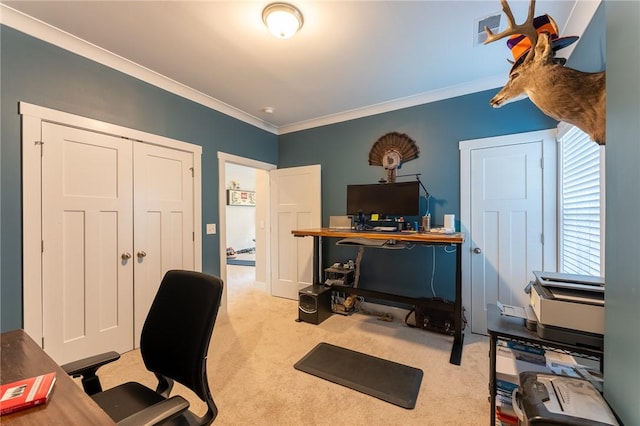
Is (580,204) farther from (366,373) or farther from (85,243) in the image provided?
(85,243)

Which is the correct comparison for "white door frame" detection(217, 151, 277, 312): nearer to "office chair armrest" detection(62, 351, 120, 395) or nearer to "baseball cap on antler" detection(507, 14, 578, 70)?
"office chair armrest" detection(62, 351, 120, 395)

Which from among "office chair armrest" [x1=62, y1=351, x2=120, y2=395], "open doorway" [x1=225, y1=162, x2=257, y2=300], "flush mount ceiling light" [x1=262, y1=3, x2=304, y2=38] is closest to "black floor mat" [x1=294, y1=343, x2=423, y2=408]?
"office chair armrest" [x1=62, y1=351, x2=120, y2=395]

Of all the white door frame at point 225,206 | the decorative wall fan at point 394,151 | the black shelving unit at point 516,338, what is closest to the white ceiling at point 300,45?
the decorative wall fan at point 394,151

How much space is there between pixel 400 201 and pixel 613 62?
2.21m

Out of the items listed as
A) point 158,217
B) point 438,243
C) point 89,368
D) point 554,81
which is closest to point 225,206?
point 158,217

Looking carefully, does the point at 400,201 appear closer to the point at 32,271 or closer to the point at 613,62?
the point at 613,62

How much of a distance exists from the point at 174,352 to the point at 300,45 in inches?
92.5

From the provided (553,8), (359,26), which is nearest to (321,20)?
(359,26)

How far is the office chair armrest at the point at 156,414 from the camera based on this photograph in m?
0.80

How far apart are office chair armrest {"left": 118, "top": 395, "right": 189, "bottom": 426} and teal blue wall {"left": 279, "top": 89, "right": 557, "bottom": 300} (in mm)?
2886

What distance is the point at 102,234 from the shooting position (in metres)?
2.37

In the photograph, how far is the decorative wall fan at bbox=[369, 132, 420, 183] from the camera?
334 cm

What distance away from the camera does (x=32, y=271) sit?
199 centimetres

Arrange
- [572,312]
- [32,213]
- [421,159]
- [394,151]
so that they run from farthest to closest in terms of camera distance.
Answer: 1. [394,151]
2. [421,159]
3. [32,213]
4. [572,312]
